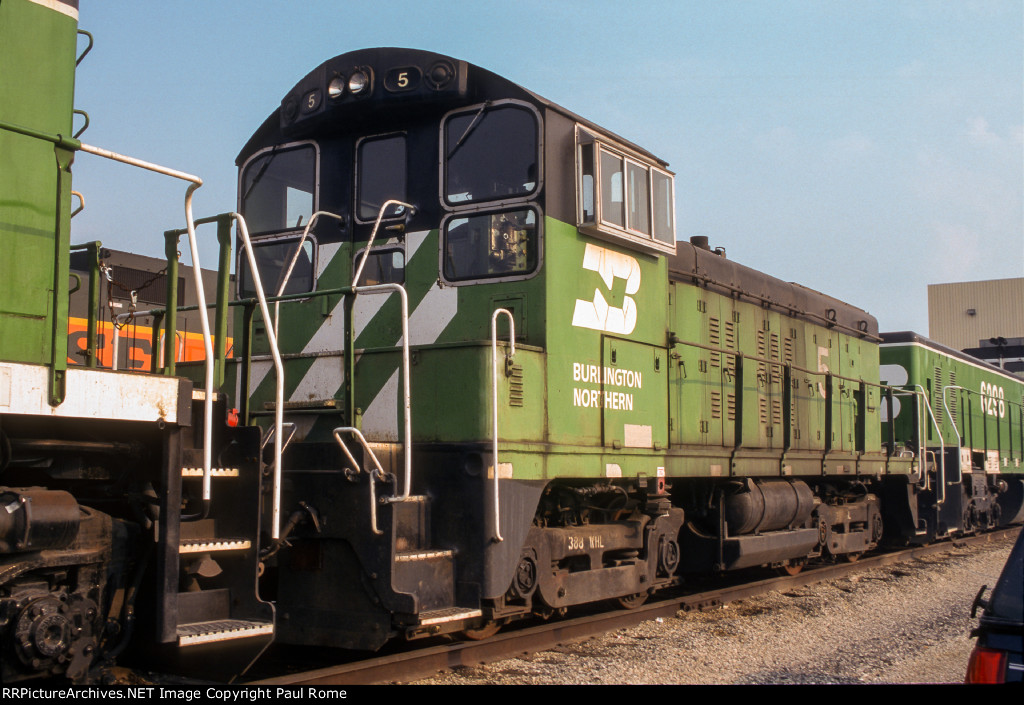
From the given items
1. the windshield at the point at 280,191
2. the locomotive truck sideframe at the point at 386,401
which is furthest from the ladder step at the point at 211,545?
the windshield at the point at 280,191

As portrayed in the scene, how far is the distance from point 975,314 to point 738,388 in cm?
3933

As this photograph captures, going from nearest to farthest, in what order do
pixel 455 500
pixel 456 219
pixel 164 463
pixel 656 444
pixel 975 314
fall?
pixel 164 463
pixel 455 500
pixel 456 219
pixel 656 444
pixel 975 314

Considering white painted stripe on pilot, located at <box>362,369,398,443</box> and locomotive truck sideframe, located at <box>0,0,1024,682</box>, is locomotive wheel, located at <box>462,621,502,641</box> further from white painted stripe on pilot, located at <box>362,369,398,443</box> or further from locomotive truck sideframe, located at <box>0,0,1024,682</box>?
white painted stripe on pilot, located at <box>362,369,398,443</box>

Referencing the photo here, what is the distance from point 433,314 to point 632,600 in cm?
294

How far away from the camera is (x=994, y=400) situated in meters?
18.6

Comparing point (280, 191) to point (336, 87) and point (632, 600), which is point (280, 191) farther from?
point (632, 600)

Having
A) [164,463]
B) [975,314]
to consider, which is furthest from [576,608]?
[975,314]

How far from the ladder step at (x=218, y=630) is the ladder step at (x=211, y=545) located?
0.34m

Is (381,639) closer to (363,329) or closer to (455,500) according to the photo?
(455,500)

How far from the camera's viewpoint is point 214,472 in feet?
14.4

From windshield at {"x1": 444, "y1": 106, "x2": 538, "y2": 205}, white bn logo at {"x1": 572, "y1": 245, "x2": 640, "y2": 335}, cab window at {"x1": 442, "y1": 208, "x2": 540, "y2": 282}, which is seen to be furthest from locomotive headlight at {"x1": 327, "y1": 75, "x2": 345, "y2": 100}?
white bn logo at {"x1": 572, "y1": 245, "x2": 640, "y2": 335}

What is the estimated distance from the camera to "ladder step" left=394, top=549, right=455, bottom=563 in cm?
515

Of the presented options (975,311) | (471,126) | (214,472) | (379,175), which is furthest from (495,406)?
(975,311)

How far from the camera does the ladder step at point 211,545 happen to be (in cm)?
416
